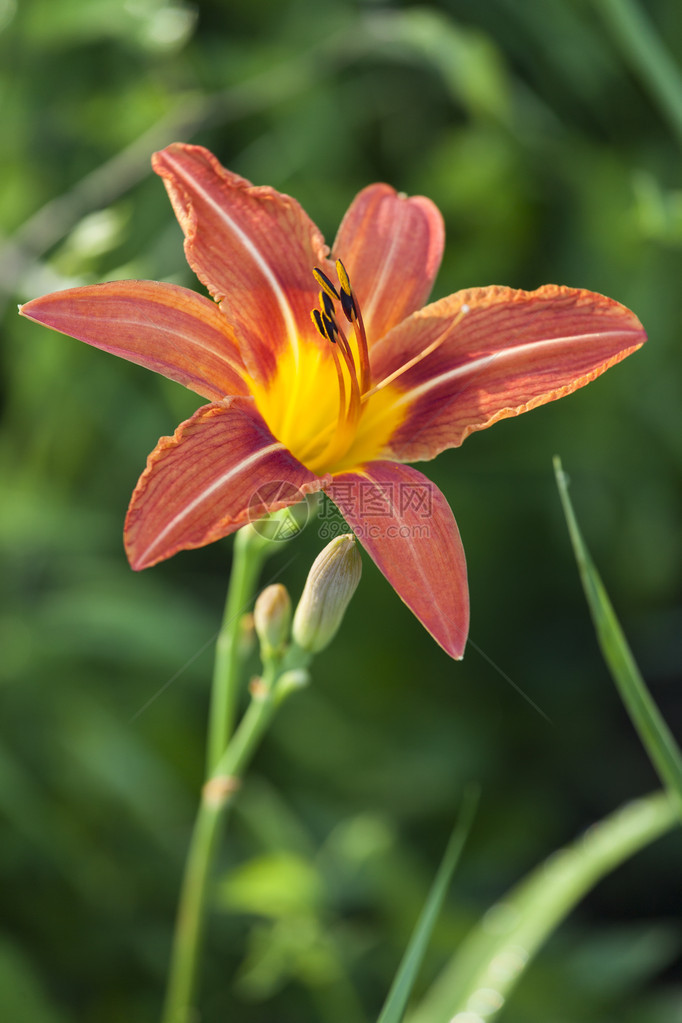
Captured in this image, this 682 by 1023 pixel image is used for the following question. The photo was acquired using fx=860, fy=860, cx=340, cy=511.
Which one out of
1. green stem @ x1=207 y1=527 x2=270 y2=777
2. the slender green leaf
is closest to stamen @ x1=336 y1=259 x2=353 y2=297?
green stem @ x1=207 y1=527 x2=270 y2=777

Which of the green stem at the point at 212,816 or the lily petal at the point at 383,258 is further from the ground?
the lily petal at the point at 383,258

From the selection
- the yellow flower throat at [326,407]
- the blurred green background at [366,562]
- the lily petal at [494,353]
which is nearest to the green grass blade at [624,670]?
the lily petal at [494,353]

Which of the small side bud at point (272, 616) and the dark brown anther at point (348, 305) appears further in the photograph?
the small side bud at point (272, 616)

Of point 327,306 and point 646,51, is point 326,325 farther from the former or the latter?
point 646,51

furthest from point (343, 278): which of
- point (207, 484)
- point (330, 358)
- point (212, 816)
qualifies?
point (212, 816)

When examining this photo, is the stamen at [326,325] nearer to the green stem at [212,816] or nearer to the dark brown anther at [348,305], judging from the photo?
the dark brown anther at [348,305]

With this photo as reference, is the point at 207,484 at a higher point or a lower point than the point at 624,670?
higher
